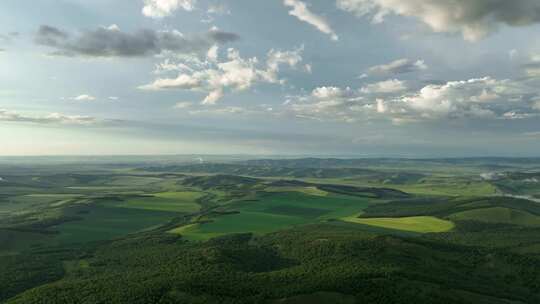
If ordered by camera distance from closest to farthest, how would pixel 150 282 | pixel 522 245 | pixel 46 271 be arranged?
pixel 150 282 < pixel 46 271 < pixel 522 245

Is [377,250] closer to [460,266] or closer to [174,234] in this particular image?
[460,266]

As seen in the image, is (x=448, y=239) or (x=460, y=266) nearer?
(x=460, y=266)

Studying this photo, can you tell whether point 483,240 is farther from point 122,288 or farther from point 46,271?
point 46,271

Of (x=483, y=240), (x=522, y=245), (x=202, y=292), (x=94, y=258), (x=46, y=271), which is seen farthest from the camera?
(x=483, y=240)

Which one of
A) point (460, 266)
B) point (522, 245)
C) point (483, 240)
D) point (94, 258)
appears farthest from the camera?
point (483, 240)

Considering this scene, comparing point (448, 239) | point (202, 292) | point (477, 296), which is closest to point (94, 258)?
point (202, 292)

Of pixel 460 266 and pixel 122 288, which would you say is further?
pixel 460 266

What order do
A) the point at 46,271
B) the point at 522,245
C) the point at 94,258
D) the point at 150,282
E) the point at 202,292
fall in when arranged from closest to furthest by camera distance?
the point at 202,292 < the point at 150,282 < the point at 46,271 < the point at 94,258 < the point at 522,245

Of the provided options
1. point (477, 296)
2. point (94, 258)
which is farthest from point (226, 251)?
point (477, 296)
